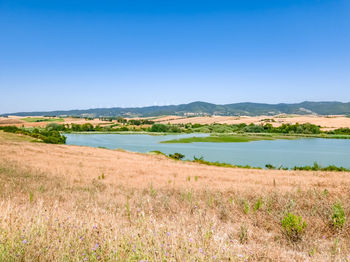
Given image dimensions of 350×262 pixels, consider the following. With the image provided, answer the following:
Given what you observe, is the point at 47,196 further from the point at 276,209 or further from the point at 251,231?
the point at 276,209

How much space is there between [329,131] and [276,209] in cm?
13472

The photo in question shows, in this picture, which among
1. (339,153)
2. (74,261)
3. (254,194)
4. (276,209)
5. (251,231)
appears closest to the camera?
(74,261)

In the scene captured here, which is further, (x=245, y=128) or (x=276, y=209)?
(x=245, y=128)

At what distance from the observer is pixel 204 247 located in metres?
3.93

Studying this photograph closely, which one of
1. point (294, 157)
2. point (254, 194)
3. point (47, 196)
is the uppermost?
point (47, 196)

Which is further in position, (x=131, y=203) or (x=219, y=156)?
(x=219, y=156)

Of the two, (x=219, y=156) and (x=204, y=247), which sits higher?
(x=204, y=247)

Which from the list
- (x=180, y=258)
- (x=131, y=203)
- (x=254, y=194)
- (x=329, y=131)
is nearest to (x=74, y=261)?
(x=180, y=258)

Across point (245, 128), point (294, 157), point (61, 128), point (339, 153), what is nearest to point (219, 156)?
point (294, 157)

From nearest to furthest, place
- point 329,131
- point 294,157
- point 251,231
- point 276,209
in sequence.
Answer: point 251,231, point 276,209, point 294,157, point 329,131

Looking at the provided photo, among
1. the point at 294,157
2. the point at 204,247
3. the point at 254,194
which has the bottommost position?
the point at 294,157

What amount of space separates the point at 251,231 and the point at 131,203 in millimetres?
3964

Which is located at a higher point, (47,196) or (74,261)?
(74,261)

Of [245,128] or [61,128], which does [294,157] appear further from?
[61,128]
